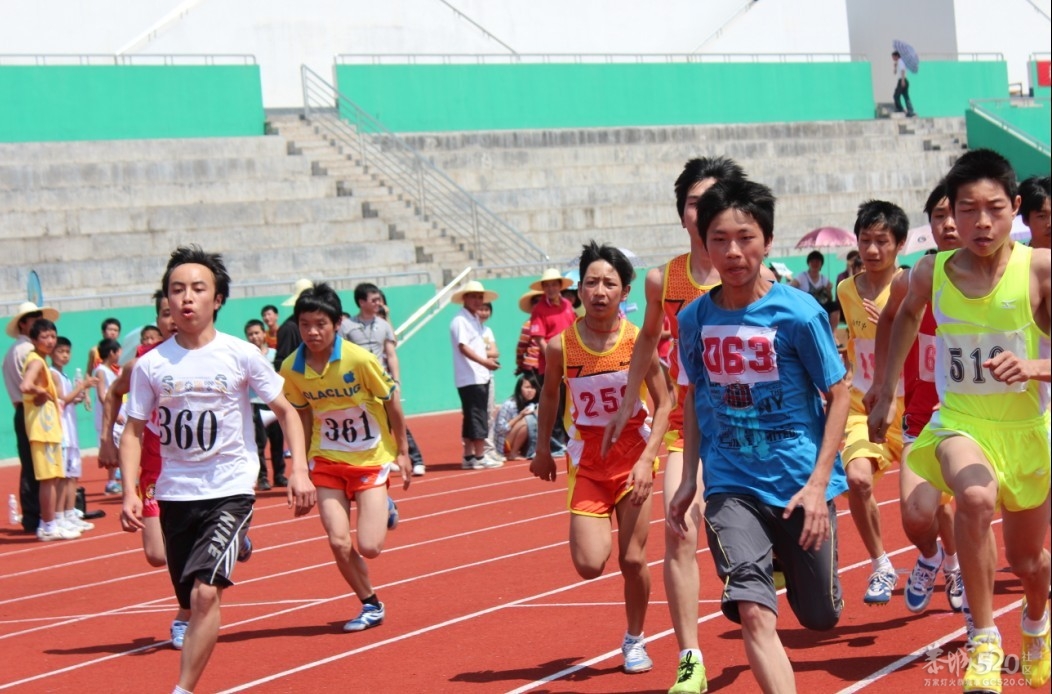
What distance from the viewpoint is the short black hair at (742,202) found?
207 inches

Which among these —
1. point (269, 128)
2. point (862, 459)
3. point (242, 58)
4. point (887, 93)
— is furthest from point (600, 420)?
point (887, 93)

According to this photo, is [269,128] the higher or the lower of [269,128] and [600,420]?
the higher

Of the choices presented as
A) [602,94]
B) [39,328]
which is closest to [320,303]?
[39,328]

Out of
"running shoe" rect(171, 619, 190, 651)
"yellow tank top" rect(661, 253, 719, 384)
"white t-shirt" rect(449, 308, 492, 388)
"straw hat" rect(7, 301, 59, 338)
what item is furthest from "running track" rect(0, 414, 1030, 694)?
"white t-shirt" rect(449, 308, 492, 388)

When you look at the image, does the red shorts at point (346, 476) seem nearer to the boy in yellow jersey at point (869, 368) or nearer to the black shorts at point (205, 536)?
the black shorts at point (205, 536)

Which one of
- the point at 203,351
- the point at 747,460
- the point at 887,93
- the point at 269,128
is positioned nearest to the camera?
the point at 747,460

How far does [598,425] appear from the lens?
7094 mm

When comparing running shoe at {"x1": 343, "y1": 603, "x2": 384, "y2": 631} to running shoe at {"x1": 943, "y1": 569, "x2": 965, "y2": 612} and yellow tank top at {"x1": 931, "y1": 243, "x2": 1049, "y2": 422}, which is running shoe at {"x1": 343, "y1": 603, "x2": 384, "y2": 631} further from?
yellow tank top at {"x1": 931, "y1": 243, "x2": 1049, "y2": 422}

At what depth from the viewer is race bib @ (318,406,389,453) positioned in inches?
333

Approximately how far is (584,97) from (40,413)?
20904mm

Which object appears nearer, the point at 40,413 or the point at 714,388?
the point at 714,388

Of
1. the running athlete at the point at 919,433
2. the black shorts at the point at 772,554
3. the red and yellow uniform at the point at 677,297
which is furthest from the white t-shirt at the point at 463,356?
the black shorts at the point at 772,554

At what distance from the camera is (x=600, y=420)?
7090 millimetres

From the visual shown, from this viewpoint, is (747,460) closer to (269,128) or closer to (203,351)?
(203,351)
